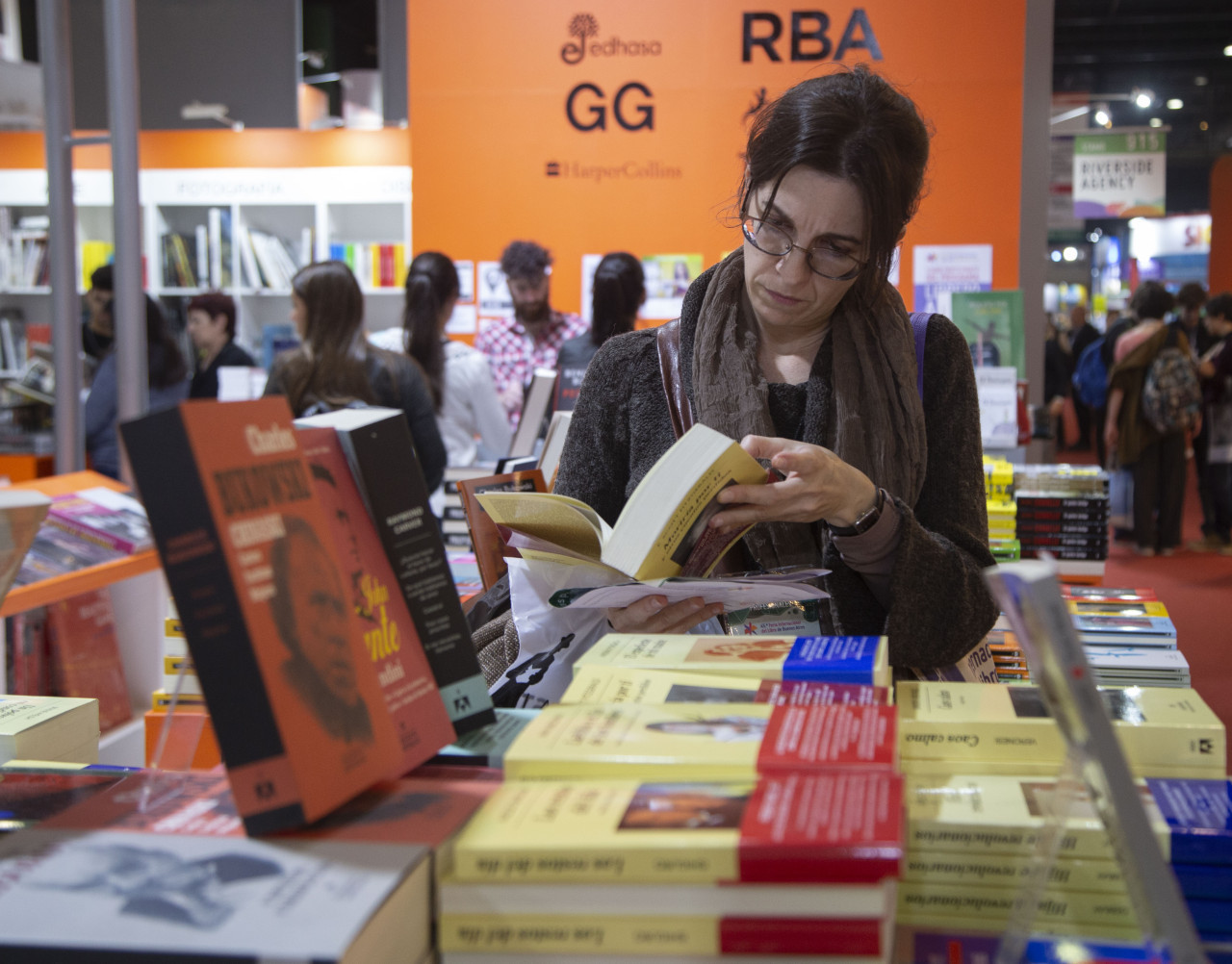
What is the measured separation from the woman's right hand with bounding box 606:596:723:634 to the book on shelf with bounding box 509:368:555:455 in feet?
4.72

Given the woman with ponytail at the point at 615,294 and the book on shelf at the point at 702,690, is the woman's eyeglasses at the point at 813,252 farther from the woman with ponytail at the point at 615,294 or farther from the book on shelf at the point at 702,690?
the woman with ponytail at the point at 615,294

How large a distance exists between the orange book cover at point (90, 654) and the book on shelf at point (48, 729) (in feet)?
5.23

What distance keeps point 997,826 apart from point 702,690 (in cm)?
27

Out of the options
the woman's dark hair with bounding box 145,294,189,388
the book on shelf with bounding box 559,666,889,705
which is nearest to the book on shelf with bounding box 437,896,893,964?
the book on shelf with bounding box 559,666,889,705

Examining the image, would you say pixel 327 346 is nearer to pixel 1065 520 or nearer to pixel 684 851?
pixel 1065 520

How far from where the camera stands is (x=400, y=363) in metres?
3.80

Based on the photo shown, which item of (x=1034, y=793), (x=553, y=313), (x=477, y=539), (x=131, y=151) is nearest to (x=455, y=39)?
(x=553, y=313)

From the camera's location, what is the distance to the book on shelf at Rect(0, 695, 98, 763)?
3.92ft

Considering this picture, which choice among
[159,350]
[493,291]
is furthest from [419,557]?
[493,291]

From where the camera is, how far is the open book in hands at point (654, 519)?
1.15 metres

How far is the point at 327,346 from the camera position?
3.64 meters

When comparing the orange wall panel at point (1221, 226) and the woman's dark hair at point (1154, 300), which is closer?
the woman's dark hair at point (1154, 300)

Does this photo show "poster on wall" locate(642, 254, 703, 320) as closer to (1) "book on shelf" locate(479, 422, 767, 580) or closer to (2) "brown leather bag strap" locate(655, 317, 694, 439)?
(2) "brown leather bag strap" locate(655, 317, 694, 439)

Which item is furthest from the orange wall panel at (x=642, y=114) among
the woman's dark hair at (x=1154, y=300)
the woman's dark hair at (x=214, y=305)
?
the woman's dark hair at (x=1154, y=300)
